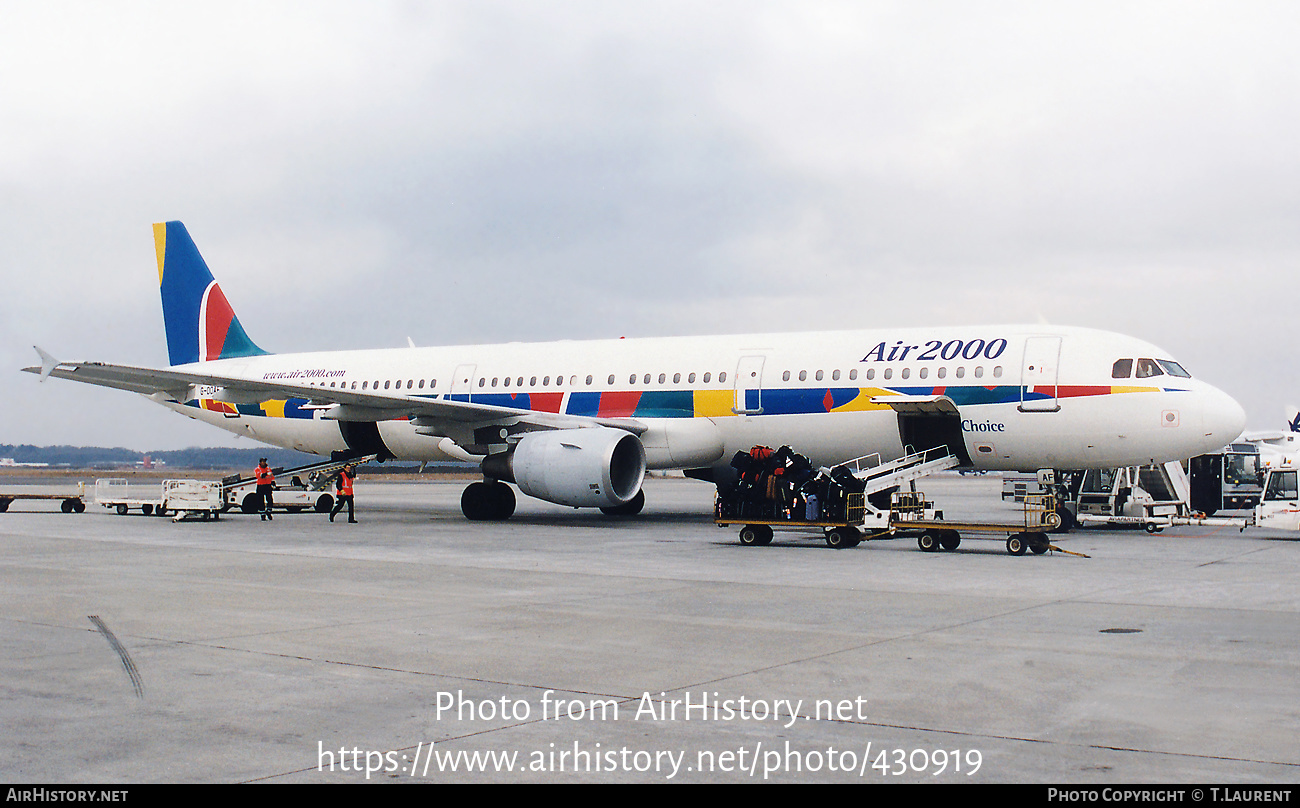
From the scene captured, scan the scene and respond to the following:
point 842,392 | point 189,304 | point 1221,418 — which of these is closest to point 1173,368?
point 1221,418

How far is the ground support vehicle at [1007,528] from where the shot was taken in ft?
53.5

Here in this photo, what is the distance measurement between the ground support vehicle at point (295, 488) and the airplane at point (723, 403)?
23.9 inches

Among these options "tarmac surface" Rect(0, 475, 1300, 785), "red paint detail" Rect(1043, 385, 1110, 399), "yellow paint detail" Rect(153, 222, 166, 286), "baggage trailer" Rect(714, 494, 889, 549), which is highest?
"yellow paint detail" Rect(153, 222, 166, 286)

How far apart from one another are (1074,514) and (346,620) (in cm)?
1687

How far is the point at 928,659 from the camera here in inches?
317

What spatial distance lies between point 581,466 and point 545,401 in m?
4.39

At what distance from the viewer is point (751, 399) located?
2191 centimetres

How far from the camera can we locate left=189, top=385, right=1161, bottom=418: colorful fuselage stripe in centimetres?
1945

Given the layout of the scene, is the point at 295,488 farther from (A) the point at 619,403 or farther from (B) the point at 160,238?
(A) the point at 619,403

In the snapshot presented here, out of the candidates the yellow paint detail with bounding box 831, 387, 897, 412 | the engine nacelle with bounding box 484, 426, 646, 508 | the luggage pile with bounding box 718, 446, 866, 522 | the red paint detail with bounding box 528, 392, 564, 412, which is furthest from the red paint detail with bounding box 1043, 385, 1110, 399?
the red paint detail with bounding box 528, 392, 564, 412

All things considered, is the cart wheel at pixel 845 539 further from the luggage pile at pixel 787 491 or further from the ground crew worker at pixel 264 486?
the ground crew worker at pixel 264 486

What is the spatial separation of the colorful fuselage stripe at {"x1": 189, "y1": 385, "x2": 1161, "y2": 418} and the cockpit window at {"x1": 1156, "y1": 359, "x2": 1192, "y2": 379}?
532 millimetres

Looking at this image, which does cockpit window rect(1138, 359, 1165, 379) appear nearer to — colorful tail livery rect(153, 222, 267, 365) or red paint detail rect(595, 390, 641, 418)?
red paint detail rect(595, 390, 641, 418)
